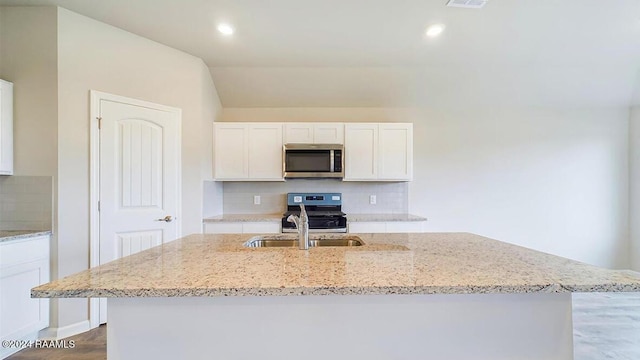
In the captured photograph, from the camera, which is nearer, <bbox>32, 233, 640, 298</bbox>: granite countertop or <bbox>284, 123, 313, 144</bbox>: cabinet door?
<bbox>32, 233, 640, 298</bbox>: granite countertop

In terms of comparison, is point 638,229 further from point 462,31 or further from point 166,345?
point 166,345

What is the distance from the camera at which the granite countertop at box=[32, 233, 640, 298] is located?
106 centimetres

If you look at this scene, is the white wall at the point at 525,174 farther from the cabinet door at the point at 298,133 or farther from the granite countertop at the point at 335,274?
the granite countertop at the point at 335,274

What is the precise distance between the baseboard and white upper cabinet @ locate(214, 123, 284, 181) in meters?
1.86

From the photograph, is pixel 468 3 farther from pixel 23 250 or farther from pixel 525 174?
pixel 23 250

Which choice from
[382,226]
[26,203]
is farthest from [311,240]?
[26,203]

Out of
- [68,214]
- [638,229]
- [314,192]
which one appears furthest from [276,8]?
[638,229]

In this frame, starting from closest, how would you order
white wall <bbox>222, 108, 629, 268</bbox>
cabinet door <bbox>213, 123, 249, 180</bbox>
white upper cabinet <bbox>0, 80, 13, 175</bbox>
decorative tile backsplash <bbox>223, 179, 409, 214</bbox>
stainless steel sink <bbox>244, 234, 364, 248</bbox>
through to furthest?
stainless steel sink <bbox>244, 234, 364, 248</bbox> → white upper cabinet <bbox>0, 80, 13, 175</bbox> → cabinet door <bbox>213, 123, 249, 180</bbox> → decorative tile backsplash <bbox>223, 179, 409, 214</bbox> → white wall <bbox>222, 108, 629, 268</bbox>

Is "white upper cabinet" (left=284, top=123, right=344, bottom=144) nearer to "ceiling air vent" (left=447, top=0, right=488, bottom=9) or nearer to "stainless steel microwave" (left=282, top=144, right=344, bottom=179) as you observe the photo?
"stainless steel microwave" (left=282, top=144, right=344, bottom=179)

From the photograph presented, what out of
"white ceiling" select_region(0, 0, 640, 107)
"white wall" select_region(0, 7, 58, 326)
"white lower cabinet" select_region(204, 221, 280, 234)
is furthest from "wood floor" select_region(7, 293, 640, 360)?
"white ceiling" select_region(0, 0, 640, 107)

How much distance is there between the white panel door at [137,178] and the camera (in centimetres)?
269

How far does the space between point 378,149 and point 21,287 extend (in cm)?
353

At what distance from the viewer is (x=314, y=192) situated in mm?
3980

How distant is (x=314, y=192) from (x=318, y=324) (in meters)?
2.79
